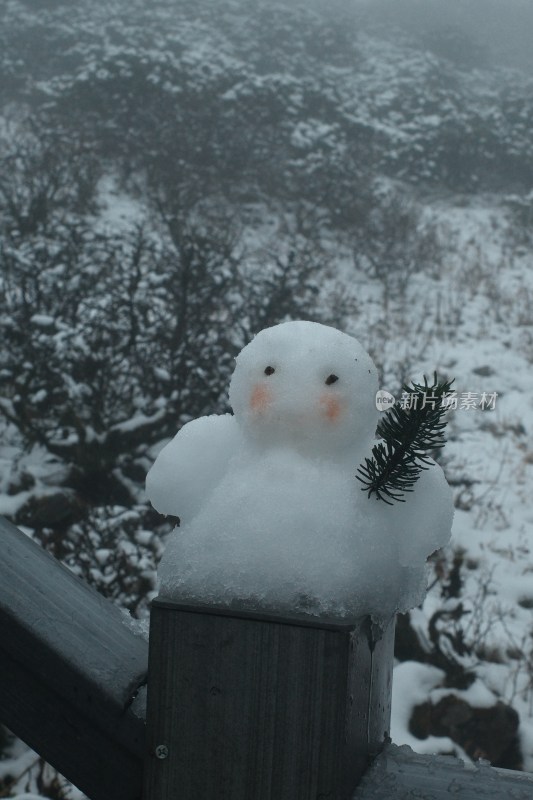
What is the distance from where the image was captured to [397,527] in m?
0.74

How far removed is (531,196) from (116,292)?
6.09 m

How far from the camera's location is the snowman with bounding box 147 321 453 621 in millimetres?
651

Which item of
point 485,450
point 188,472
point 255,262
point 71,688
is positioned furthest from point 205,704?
point 255,262

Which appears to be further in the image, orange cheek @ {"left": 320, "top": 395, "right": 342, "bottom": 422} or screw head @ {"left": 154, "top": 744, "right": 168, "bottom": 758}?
orange cheek @ {"left": 320, "top": 395, "right": 342, "bottom": 422}

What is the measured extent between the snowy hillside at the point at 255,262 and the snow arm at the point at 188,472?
0.48 meters

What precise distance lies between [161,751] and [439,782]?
0.26 meters

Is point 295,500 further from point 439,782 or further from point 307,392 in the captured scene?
point 439,782

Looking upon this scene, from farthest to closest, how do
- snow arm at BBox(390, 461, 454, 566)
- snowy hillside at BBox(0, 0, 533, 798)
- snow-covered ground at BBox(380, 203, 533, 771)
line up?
snowy hillside at BBox(0, 0, 533, 798) < snow-covered ground at BBox(380, 203, 533, 771) < snow arm at BBox(390, 461, 454, 566)

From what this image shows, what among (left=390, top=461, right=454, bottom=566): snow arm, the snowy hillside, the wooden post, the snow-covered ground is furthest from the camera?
the snowy hillside

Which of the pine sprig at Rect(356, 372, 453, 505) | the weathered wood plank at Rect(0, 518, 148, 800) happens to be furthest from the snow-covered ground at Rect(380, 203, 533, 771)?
the weathered wood plank at Rect(0, 518, 148, 800)

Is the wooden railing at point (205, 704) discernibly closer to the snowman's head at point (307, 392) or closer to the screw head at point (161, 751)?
the screw head at point (161, 751)

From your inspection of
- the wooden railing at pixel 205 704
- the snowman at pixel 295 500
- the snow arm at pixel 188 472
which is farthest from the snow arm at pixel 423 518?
the snow arm at pixel 188 472

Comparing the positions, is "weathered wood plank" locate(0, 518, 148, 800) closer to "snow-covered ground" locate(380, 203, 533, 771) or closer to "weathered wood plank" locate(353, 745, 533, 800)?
"weathered wood plank" locate(353, 745, 533, 800)

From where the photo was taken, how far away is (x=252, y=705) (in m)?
0.60
